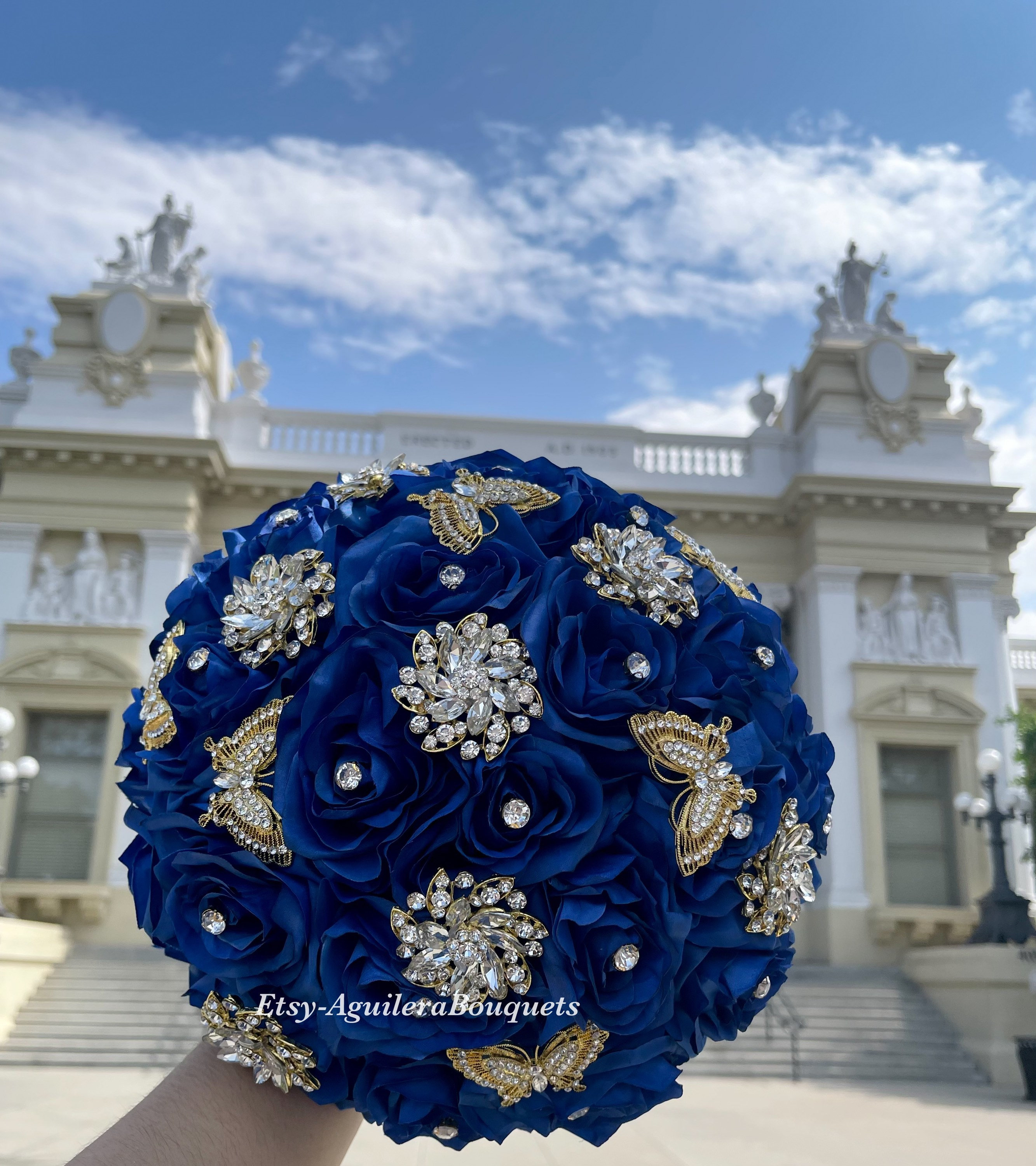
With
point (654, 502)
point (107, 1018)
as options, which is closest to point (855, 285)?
point (654, 502)

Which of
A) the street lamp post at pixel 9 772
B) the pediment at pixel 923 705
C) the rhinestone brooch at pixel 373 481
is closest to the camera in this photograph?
the rhinestone brooch at pixel 373 481

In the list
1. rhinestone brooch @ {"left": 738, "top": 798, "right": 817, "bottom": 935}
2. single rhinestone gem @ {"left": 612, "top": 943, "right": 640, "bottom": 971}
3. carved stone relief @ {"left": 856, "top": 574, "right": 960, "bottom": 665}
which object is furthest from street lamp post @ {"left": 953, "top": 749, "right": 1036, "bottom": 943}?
single rhinestone gem @ {"left": 612, "top": 943, "right": 640, "bottom": 971}

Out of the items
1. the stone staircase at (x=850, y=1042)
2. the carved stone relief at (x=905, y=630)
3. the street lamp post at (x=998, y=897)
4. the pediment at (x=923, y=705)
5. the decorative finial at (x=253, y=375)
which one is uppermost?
the decorative finial at (x=253, y=375)

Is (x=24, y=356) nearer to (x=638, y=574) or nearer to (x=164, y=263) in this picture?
(x=164, y=263)

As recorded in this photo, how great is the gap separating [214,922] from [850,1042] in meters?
11.8

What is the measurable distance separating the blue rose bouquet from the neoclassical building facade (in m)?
14.3

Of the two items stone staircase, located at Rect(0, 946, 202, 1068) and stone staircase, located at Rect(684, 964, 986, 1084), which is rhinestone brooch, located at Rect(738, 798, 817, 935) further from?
stone staircase, located at Rect(684, 964, 986, 1084)

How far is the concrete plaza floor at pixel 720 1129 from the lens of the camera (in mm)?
5984

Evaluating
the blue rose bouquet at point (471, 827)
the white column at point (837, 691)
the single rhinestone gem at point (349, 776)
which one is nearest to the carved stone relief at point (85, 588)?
the white column at point (837, 691)

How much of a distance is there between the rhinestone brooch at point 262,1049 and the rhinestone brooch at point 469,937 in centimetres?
18

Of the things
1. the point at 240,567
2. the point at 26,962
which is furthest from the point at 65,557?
the point at 240,567

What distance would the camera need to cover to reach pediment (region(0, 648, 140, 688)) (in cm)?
1495

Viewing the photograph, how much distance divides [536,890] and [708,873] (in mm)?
198

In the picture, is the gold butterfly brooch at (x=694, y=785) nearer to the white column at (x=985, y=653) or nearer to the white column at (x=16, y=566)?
the white column at (x=16, y=566)
